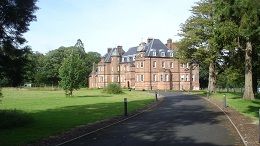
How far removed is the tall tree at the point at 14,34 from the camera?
2128cm

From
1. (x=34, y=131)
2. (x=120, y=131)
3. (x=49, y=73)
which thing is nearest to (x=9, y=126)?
(x=34, y=131)

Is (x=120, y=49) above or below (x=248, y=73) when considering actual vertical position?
above

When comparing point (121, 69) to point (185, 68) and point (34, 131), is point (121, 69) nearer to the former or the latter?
point (185, 68)

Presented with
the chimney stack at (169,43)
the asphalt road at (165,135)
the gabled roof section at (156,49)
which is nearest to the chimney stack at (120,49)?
the chimney stack at (169,43)

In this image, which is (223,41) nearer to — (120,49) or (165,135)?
(165,135)

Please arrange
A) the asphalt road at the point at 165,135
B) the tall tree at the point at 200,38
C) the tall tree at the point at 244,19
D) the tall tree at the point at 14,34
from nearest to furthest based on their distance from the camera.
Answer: the asphalt road at the point at 165,135
the tall tree at the point at 14,34
the tall tree at the point at 244,19
the tall tree at the point at 200,38

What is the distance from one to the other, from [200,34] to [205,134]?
47770mm

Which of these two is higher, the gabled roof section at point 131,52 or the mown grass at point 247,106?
the gabled roof section at point 131,52

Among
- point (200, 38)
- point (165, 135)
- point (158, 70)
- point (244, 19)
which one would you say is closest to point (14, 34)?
point (165, 135)

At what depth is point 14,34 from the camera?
22.3m

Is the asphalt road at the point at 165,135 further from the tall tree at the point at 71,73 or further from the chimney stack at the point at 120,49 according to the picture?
the chimney stack at the point at 120,49

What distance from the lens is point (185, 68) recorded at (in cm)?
10962

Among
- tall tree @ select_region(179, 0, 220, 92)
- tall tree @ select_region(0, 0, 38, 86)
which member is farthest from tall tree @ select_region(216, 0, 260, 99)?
tall tree @ select_region(179, 0, 220, 92)

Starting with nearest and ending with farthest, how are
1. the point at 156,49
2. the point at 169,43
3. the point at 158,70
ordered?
the point at 158,70, the point at 156,49, the point at 169,43
